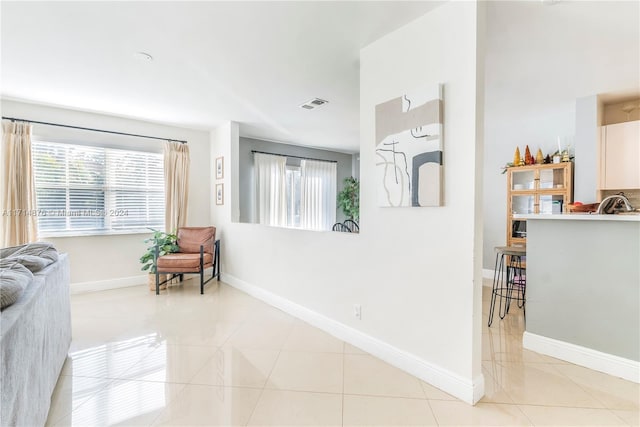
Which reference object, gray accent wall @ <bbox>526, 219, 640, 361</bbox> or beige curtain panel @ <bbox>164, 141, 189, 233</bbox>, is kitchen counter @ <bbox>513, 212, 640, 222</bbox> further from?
beige curtain panel @ <bbox>164, 141, 189, 233</bbox>

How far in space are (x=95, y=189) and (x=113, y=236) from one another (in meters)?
0.69

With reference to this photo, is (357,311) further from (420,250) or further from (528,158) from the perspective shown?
(528,158)

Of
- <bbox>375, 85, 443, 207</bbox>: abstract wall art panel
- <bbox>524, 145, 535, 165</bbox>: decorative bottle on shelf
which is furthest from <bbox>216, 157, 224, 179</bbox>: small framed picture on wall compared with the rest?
<bbox>524, 145, 535, 165</bbox>: decorative bottle on shelf

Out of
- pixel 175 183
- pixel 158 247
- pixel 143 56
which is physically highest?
pixel 143 56

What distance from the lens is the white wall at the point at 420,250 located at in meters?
1.75

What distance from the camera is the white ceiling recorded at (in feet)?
6.23

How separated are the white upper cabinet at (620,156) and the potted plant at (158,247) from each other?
18.2 feet

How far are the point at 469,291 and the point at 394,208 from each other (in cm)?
72

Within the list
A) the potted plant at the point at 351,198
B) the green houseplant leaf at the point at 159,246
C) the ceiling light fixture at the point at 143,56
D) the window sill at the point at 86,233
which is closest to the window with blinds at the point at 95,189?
the window sill at the point at 86,233

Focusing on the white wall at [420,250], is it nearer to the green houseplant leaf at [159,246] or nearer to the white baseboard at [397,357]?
the white baseboard at [397,357]

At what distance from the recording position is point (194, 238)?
14.3ft

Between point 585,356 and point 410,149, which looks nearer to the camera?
point 410,149

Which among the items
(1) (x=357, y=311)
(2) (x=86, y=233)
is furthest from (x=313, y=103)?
(2) (x=86, y=233)

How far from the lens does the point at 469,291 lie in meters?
1.75
